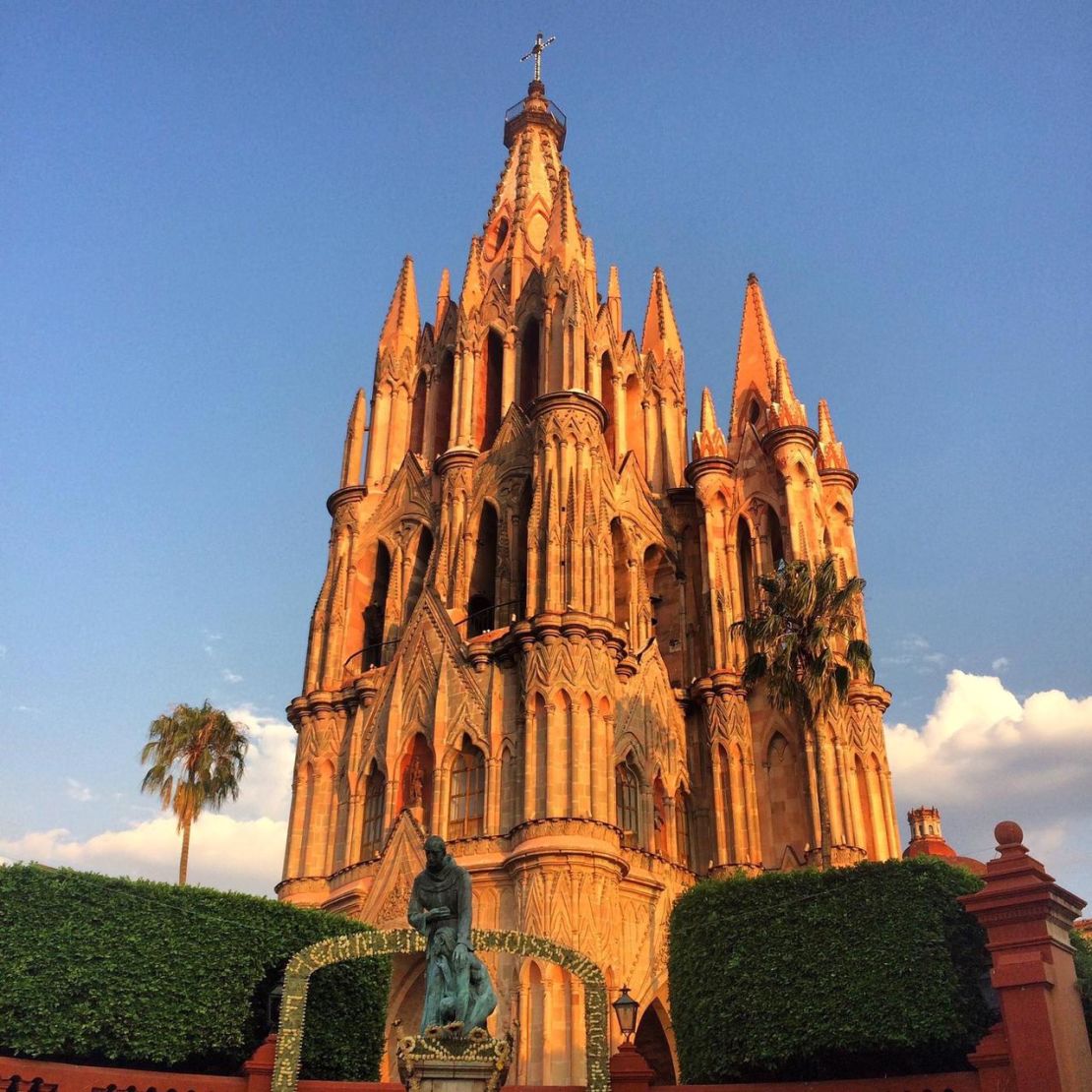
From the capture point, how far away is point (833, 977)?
64.3 ft

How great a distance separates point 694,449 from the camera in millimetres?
38906

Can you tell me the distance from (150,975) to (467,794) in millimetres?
12099

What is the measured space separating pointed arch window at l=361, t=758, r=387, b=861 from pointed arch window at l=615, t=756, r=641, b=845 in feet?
21.5

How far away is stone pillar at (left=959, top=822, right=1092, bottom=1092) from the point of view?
15.5 metres

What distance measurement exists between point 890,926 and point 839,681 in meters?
8.58

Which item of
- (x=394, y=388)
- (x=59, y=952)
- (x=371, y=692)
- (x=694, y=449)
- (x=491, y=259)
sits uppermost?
(x=491, y=259)

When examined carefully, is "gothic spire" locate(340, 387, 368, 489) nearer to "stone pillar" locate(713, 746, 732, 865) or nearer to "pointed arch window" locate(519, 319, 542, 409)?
"pointed arch window" locate(519, 319, 542, 409)

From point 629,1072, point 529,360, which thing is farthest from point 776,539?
point 629,1072

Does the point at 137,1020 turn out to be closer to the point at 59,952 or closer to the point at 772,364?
the point at 59,952

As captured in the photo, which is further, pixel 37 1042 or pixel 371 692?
pixel 371 692

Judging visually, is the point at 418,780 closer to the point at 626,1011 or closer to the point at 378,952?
the point at 626,1011

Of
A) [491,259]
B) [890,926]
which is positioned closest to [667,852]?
[890,926]

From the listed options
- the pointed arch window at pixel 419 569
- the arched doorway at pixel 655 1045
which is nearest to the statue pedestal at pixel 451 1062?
the arched doorway at pixel 655 1045

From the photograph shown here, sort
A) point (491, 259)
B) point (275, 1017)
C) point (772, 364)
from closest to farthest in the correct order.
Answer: point (275, 1017) → point (772, 364) → point (491, 259)
